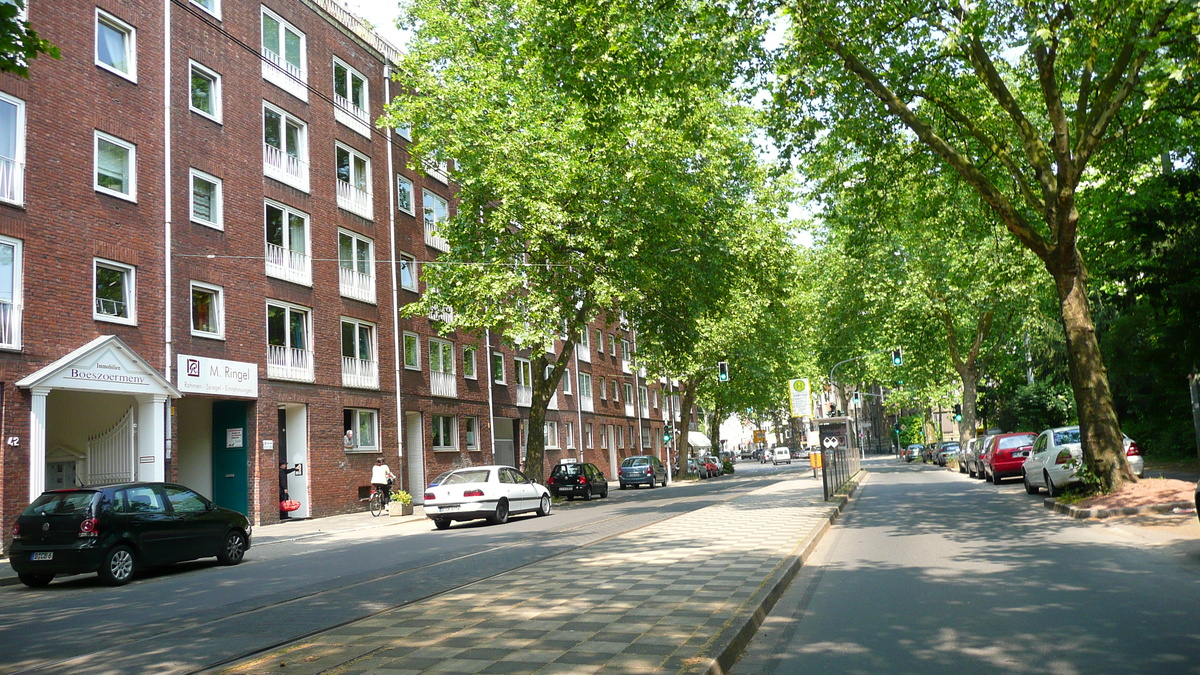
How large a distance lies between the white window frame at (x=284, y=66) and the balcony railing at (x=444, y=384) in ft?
36.4

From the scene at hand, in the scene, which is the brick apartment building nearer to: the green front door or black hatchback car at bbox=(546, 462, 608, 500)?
the green front door

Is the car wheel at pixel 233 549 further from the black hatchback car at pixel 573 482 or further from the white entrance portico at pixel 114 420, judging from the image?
the black hatchback car at pixel 573 482

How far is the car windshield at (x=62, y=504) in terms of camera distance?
44.1 feet

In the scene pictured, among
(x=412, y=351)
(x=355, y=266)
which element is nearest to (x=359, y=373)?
(x=355, y=266)

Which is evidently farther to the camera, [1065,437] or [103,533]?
[1065,437]

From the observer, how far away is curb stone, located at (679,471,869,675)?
19.2 feet

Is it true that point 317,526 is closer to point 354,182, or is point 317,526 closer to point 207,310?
point 207,310

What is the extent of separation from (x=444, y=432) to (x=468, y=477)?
14126 mm

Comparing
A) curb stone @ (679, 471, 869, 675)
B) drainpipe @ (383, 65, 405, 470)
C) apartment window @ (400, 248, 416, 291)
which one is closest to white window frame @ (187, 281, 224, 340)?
drainpipe @ (383, 65, 405, 470)

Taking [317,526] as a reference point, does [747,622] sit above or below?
above

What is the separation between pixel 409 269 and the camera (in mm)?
34750

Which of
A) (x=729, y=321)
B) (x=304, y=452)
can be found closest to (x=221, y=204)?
(x=304, y=452)

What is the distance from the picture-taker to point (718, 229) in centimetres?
3152

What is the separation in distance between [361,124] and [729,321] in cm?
2060
